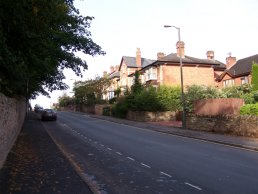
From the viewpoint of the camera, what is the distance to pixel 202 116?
31.2 meters

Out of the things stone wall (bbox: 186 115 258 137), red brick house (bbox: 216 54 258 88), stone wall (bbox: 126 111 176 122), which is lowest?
stone wall (bbox: 186 115 258 137)

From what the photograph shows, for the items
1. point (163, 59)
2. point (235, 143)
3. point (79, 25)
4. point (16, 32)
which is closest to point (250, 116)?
point (235, 143)

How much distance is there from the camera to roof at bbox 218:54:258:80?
195 feet

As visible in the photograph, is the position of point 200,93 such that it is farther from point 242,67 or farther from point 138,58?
point 138,58

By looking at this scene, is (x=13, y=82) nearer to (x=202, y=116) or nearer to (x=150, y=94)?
(x=202, y=116)

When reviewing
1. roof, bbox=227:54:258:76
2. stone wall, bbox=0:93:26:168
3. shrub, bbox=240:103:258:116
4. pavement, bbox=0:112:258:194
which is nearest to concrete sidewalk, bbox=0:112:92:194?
pavement, bbox=0:112:258:194

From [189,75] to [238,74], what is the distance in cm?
773

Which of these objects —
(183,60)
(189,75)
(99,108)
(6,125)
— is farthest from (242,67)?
(6,125)

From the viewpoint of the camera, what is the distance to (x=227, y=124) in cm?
2725

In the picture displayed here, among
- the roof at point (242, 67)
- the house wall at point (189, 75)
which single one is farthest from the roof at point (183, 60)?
the roof at point (242, 67)

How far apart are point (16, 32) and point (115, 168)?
5.74 metres

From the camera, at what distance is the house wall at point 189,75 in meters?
63.0

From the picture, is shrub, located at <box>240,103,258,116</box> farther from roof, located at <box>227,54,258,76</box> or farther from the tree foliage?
the tree foliage

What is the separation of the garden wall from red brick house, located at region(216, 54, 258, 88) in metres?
25.3
